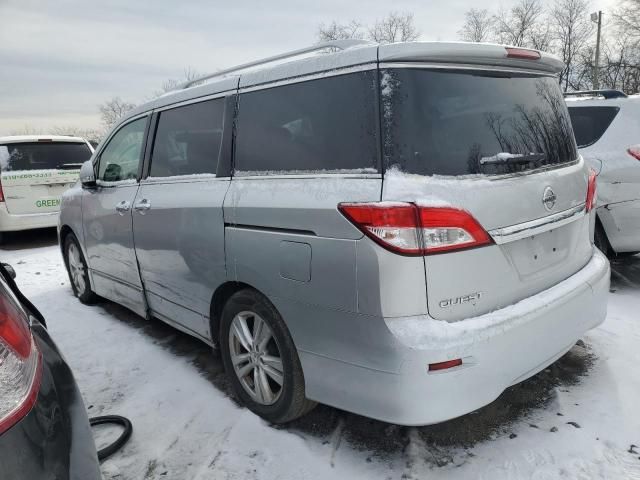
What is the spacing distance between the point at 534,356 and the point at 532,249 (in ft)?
1.59

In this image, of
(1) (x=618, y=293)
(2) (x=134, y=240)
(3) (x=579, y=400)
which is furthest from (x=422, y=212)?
(1) (x=618, y=293)

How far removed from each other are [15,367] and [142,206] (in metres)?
2.28

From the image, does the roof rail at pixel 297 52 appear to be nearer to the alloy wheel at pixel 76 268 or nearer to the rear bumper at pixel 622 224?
the alloy wheel at pixel 76 268

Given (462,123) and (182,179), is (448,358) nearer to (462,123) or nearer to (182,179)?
(462,123)

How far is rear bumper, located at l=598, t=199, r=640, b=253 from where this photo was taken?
432cm

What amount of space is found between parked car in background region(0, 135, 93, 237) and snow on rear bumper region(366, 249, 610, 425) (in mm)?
7645

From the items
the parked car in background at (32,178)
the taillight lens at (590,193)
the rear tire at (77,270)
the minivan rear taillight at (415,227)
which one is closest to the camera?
the minivan rear taillight at (415,227)

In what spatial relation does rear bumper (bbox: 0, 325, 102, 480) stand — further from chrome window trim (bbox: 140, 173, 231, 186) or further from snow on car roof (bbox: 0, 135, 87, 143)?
snow on car roof (bbox: 0, 135, 87, 143)

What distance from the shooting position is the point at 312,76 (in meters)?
2.41

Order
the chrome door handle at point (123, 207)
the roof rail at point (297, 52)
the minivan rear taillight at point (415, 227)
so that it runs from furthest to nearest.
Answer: the chrome door handle at point (123, 207) → the roof rail at point (297, 52) → the minivan rear taillight at point (415, 227)

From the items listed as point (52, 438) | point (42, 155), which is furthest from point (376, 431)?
point (42, 155)

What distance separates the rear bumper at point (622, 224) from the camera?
4.32m

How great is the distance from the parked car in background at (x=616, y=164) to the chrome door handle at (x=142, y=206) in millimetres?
3787

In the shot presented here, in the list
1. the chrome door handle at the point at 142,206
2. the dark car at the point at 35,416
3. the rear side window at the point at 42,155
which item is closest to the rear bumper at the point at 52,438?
the dark car at the point at 35,416
